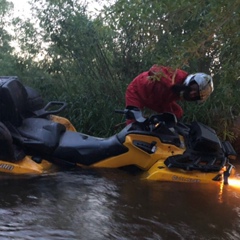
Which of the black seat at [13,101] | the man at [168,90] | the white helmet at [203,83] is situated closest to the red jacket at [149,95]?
the man at [168,90]

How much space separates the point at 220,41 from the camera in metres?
3.17

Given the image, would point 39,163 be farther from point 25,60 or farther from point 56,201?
point 25,60

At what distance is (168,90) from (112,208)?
1.51m

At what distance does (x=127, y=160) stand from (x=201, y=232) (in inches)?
57.7

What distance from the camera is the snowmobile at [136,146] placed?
4.61 m

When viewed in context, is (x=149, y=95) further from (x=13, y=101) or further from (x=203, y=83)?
(x=13, y=101)

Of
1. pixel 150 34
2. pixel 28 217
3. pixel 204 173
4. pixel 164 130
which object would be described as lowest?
pixel 28 217

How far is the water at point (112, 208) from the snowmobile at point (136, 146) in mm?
127

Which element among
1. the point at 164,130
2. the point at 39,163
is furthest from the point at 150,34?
the point at 39,163

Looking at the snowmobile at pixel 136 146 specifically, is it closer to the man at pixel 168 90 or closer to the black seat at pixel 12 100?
the black seat at pixel 12 100

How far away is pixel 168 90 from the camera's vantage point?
483cm

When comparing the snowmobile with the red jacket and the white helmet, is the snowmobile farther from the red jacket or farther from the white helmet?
the white helmet

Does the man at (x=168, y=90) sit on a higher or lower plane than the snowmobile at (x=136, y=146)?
higher

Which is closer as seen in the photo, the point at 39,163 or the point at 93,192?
the point at 93,192
